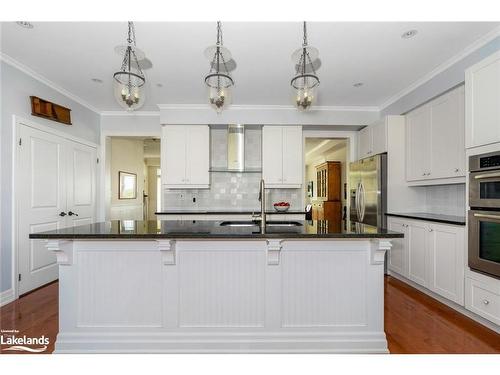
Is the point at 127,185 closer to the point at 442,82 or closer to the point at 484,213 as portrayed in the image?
the point at 442,82

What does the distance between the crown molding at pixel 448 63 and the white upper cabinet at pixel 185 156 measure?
2915 mm

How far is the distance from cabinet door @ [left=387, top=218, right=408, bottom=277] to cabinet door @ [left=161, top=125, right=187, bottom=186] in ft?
10.4

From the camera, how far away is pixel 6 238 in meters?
2.91

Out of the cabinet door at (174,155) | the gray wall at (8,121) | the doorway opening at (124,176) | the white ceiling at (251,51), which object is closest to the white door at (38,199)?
the gray wall at (8,121)

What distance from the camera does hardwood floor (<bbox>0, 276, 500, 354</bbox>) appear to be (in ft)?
6.79

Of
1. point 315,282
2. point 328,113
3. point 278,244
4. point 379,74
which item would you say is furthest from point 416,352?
point 328,113

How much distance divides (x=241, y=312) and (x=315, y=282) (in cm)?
57

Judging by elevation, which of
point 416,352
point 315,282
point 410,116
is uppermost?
point 410,116

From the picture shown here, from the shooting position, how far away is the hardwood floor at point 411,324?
6.79 feet

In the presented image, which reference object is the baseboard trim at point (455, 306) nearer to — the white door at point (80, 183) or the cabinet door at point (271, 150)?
the cabinet door at point (271, 150)

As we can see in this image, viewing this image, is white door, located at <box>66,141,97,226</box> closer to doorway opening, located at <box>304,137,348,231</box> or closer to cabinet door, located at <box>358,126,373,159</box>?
cabinet door, located at <box>358,126,373,159</box>

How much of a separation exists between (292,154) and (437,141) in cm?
199

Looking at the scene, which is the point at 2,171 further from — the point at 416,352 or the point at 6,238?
the point at 416,352

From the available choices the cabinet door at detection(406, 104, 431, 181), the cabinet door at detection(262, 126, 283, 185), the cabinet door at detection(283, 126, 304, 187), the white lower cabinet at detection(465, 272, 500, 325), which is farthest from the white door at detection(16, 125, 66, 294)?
the cabinet door at detection(406, 104, 431, 181)
